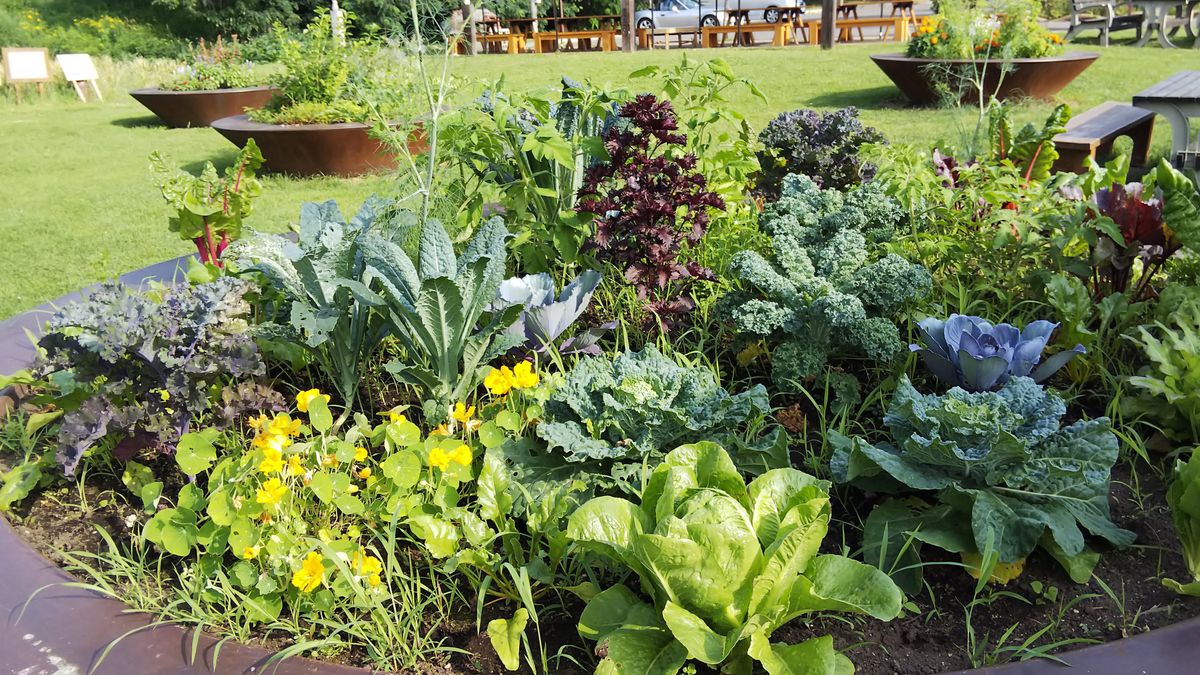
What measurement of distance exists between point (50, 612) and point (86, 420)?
1.79ft

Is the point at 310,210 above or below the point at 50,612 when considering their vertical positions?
above

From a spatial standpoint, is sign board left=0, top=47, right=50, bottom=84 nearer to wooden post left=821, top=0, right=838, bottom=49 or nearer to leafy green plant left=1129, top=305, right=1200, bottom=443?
wooden post left=821, top=0, right=838, bottom=49

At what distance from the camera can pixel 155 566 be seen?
5.87ft

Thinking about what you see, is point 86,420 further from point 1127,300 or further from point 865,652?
point 1127,300

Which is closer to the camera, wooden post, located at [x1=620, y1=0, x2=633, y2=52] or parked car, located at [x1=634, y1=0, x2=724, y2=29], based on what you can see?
wooden post, located at [x1=620, y1=0, x2=633, y2=52]

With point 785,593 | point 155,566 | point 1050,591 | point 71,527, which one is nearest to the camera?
point 785,593

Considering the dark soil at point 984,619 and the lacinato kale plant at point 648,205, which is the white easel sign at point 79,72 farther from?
the dark soil at point 984,619

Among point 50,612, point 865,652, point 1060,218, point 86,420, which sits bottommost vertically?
point 865,652

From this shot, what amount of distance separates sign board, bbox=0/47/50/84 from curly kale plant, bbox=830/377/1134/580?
16.2 m

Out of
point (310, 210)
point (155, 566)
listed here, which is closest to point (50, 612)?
point (155, 566)

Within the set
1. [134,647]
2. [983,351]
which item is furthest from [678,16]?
[134,647]

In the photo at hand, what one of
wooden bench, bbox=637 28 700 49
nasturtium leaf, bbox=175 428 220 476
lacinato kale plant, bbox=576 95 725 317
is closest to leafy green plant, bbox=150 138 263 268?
nasturtium leaf, bbox=175 428 220 476

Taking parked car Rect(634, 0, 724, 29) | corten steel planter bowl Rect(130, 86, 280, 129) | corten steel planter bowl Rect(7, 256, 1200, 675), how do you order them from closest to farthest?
corten steel planter bowl Rect(7, 256, 1200, 675), corten steel planter bowl Rect(130, 86, 280, 129), parked car Rect(634, 0, 724, 29)

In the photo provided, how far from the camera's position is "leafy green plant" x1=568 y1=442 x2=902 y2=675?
1348mm
